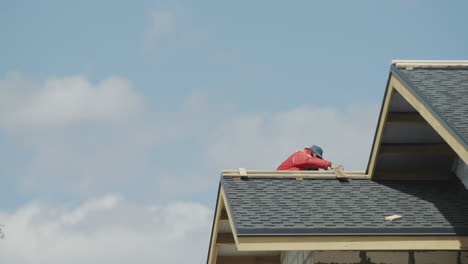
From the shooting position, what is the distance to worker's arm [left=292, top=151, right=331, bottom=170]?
1491 centimetres

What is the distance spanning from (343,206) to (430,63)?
2.95m

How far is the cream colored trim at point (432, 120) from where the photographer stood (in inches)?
431

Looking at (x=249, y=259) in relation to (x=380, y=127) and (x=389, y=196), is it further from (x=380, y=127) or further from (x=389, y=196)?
(x=380, y=127)

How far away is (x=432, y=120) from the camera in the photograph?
11945mm

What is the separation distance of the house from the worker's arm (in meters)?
0.72

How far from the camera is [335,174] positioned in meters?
14.1

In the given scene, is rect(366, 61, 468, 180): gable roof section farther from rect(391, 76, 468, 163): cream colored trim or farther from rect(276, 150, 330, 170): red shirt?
rect(276, 150, 330, 170): red shirt

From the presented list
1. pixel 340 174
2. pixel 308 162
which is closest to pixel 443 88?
pixel 340 174

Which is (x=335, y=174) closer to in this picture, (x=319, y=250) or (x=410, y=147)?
(x=410, y=147)

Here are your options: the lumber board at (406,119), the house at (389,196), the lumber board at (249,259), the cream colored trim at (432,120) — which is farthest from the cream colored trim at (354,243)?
the lumber board at (249,259)

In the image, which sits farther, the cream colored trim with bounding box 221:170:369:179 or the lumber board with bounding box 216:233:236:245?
the lumber board with bounding box 216:233:236:245

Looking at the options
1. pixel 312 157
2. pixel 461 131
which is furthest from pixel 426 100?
pixel 312 157

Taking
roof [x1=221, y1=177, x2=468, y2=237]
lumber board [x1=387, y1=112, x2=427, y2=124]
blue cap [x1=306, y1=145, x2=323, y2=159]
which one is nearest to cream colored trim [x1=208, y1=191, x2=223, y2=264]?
roof [x1=221, y1=177, x2=468, y2=237]

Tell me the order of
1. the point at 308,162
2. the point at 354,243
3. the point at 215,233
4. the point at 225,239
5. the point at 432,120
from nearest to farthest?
the point at 354,243, the point at 432,120, the point at 308,162, the point at 215,233, the point at 225,239
